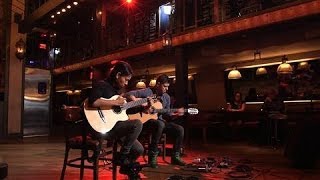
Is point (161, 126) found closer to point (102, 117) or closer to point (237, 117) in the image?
point (102, 117)

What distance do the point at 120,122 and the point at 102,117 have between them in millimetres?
236

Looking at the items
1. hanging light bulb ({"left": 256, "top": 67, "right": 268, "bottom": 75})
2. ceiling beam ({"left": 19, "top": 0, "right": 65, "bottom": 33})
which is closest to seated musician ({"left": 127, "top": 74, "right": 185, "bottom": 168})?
ceiling beam ({"left": 19, "top": 0, "right": 65, "bottom": 33})

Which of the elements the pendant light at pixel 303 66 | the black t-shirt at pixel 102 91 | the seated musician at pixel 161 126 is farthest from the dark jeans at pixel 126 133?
the pendant light at pixel 303 66

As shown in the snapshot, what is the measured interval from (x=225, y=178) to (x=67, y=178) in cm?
224

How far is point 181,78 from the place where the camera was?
10562 mm

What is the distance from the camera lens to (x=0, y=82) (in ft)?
36.2

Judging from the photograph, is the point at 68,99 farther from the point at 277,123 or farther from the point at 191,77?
the point at 277,123

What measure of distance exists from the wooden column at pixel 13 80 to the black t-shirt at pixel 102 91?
768 centimetres

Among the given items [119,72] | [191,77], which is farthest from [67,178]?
[191,77]

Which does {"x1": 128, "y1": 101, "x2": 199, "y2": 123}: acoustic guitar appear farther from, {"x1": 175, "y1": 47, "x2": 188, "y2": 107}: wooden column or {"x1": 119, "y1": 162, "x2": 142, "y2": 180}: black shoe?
{"x1": 175, "y1": 47, "x2": 188, "y2": 107}: wooden column

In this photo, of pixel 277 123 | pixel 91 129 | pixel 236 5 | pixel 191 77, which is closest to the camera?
pixel 91 129

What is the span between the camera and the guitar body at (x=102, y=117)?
3.89 meters

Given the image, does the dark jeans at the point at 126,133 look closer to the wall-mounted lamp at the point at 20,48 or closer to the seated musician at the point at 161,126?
the seated musician at the point at 161,126

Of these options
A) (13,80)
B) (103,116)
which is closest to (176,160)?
(103,116)
